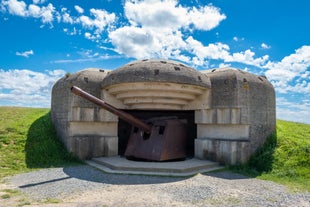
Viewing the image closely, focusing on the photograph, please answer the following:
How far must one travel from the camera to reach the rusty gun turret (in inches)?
404

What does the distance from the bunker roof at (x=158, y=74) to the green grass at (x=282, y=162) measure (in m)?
3.36

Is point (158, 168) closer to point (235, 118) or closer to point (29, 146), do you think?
point (235, 118)

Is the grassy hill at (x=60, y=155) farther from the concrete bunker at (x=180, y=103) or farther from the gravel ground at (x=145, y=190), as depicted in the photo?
the gravel ground at (x=145, y=190)

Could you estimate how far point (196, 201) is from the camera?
5.98 meters

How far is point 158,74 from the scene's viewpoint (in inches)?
394

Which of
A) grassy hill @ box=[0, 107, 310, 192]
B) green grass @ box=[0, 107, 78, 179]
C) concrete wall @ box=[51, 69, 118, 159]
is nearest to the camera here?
grassy hill @ box=[0, 107, 310, 192]

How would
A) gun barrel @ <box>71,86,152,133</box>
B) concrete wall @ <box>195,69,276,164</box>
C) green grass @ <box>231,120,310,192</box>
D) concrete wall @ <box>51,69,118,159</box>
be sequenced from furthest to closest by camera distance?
concrete wall @ <box>51,69,118,159</box>
concrete wall @ <box>195,69,276,164</box>
gun barrel @ <box>71,86,152,133</box>
green grass @ <box>231,120,310,192</box>

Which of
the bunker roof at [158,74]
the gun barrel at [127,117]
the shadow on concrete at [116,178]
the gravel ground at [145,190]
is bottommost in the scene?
the gravel ground at [145,190]

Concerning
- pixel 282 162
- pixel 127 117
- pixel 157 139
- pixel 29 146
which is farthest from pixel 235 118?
pixel 29 146

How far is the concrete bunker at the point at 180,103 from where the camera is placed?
402 inches

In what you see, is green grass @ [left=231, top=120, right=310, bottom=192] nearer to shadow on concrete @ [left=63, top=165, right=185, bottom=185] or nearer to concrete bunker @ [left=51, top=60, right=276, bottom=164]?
concrete bunker @ [left=51, top=60, right=276, bottom=164]

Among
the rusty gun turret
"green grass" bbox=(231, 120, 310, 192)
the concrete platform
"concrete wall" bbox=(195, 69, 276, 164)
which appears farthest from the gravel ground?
the rusty gun turret

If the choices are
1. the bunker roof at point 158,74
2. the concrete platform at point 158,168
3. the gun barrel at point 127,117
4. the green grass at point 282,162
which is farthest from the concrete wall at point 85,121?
the green grass at point 282,162

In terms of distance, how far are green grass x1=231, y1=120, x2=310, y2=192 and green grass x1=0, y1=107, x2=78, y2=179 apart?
704cm
